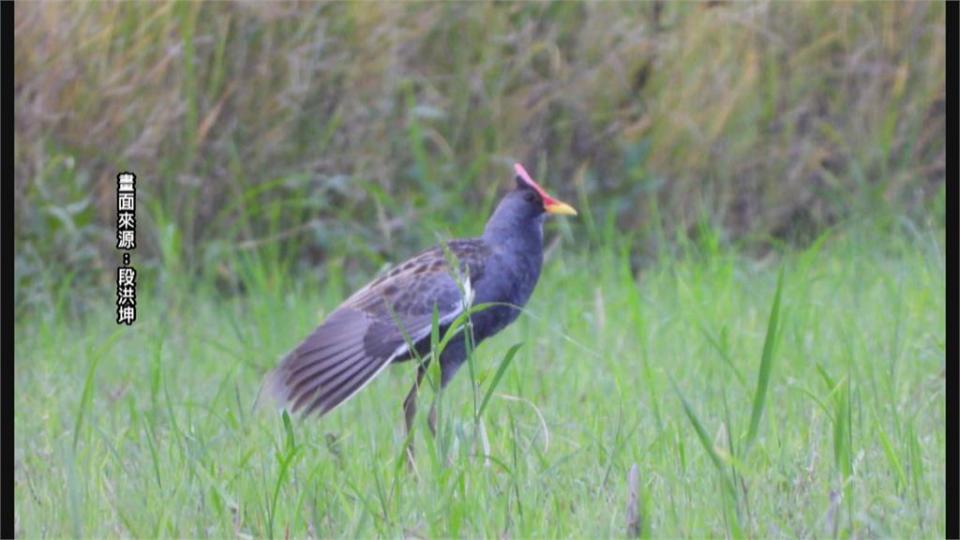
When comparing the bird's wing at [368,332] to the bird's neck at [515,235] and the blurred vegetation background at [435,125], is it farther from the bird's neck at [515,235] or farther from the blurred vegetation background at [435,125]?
the blurred vegetation background at [435,125]

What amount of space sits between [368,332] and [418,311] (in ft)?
0.55

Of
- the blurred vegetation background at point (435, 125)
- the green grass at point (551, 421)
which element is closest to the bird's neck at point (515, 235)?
the green grass at point (551, 421)

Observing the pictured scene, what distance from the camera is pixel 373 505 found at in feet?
12.9

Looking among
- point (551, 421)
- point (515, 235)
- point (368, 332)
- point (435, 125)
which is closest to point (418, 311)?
point (368, 332)

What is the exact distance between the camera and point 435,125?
7562 mm

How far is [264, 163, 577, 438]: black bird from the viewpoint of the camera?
4609 millimetres

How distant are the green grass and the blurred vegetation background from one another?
12.5 inches

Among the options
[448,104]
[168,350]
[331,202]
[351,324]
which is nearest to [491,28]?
[448,104]

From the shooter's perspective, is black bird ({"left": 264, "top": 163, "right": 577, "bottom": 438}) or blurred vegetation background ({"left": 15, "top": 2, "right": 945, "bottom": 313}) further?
blurred vegetation background ({"left": 15, "top": 2, "right": 945, "bottom": 313})

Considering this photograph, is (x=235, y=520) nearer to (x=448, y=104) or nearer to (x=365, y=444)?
(x=365, y=444)

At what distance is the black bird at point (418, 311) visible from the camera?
4.61 metres

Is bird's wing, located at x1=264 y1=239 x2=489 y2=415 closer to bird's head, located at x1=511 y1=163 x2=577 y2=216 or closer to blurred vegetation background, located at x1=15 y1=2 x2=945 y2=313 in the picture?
bird's head, located at x1=511 y1=163 x2=577 y2=216

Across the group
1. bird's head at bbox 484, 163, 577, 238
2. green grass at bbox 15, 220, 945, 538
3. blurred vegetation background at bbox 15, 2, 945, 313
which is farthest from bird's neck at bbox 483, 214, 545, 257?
blurred vegetation background at bbox 15, 2, 945, 313

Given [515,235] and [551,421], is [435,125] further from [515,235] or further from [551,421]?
[551,421]
